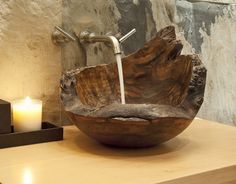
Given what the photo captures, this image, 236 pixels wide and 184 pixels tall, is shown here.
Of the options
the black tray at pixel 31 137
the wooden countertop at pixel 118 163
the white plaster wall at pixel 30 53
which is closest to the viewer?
the wooden countertop at pixel 118 163

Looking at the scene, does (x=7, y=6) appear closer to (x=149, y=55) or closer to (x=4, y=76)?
(x=4, y=76)

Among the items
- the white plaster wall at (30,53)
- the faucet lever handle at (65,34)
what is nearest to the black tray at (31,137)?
the white plaster wall at (30,53)

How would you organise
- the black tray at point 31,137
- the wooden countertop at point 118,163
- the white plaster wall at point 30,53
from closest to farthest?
the wooden countertop at point 118,163
the black tray at point 31,137
the white plaster wall at point 30,53

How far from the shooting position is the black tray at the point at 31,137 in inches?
35.1

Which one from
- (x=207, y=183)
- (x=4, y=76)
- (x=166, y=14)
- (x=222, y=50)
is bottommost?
(x=207, y=183)

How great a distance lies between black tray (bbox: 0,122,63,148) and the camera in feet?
2.93

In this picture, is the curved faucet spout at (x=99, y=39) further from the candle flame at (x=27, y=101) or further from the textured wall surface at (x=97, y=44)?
the candle flame at (x=27, y=101)

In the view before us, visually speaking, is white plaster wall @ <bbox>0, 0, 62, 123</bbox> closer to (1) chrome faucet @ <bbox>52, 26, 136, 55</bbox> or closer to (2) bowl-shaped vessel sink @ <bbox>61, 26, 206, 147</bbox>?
(1) chrome faucet @ <bbox>52, 26, 136, 55</bbox>

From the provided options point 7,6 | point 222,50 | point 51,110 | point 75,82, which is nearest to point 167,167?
point 75,82

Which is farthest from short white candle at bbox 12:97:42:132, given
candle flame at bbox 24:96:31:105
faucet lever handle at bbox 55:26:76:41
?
faucet lever handle at bbox 55:26:76:41

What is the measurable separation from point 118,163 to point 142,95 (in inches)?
14.1

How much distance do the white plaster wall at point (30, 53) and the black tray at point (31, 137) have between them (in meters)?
0.16

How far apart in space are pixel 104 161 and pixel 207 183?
0.71 feet

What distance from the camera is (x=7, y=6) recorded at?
3.32ft
